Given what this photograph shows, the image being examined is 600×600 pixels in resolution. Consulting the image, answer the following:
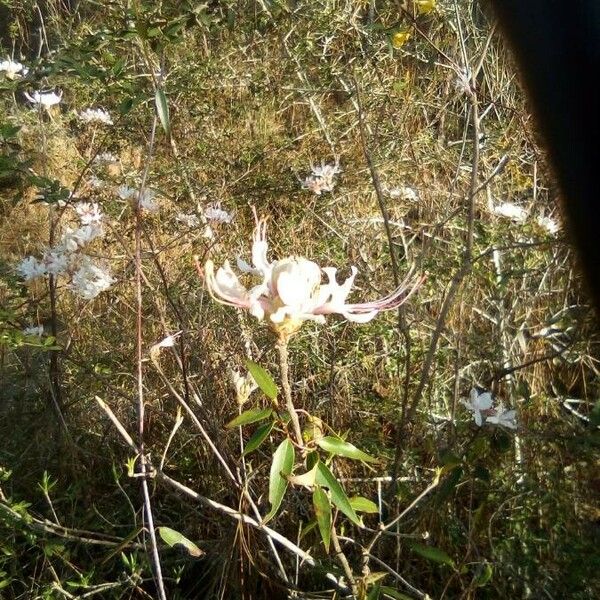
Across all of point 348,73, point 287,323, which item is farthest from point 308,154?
point 287,323

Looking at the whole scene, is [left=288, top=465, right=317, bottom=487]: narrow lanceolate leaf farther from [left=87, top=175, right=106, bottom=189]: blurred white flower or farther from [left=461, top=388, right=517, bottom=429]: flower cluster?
[left=87, top=175, right=106, bottom=189]: blurred white flower

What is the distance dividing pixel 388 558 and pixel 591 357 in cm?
69

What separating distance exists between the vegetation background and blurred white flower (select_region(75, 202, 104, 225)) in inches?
2.6

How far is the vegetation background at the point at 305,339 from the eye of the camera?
1771mm

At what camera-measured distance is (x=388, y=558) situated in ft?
6.07

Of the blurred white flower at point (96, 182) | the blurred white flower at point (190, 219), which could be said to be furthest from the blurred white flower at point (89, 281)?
the blurred white flower at point (96, 182)

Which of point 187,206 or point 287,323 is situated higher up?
point 287,323

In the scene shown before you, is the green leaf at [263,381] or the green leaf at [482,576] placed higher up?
the green leaf at [263,381]

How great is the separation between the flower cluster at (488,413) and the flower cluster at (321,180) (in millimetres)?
1074

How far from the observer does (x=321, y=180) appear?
8.80ft

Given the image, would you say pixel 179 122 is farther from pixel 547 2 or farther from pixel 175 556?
pixel 547 2

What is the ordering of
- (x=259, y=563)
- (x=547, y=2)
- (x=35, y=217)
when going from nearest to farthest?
1. (x=547, y=2)
2. (x=259, y=563)
3. (x=35, y=217)

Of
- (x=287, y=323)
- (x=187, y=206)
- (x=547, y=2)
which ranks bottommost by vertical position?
(x=187, y=206)

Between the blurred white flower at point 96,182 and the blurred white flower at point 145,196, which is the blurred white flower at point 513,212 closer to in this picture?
the blurred white flower at point 145,196
